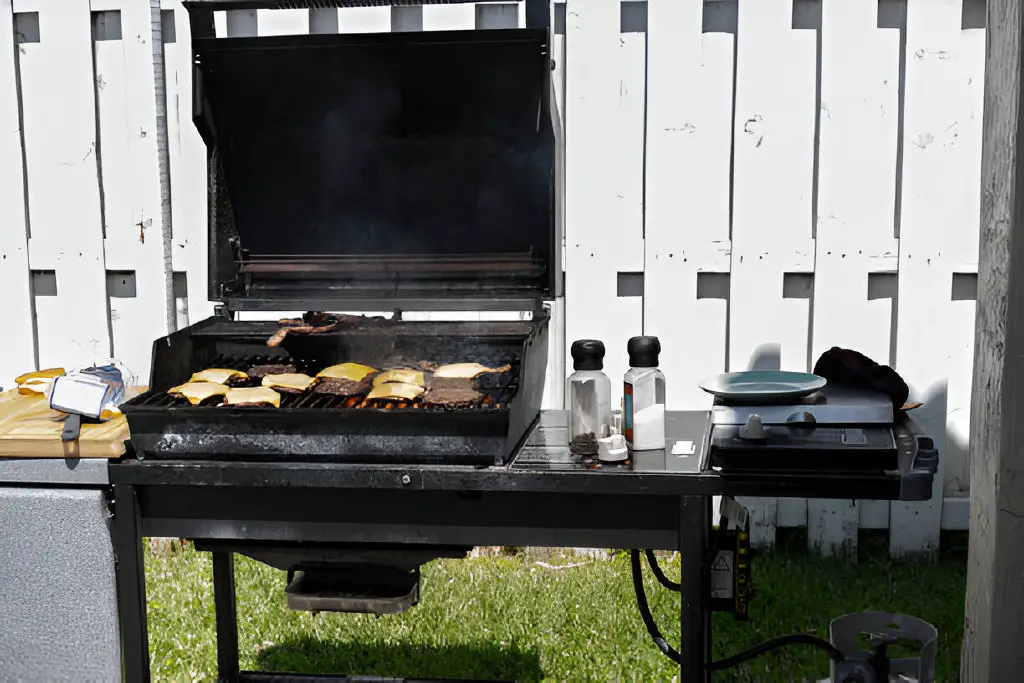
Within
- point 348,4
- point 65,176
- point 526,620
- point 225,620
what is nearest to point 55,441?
point 225,620

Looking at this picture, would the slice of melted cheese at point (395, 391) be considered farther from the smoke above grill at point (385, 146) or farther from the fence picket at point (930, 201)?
the fence picket at point (930, 201)

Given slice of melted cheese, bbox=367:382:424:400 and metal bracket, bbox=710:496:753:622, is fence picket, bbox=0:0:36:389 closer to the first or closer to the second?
slice of melted cheese, bbox=367:382:424:400

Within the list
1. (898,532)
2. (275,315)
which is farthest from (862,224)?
(275,315)

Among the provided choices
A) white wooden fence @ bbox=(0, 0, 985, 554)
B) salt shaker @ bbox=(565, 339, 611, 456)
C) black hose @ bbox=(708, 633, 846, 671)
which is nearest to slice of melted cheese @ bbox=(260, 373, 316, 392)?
salt shaker @ bbox=(565, 339, 611, 456)

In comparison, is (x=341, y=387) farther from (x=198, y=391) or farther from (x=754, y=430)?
(x=754, y=430)

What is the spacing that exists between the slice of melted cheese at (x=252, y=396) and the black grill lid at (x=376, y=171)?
0.50m

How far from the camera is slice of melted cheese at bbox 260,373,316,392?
286cm

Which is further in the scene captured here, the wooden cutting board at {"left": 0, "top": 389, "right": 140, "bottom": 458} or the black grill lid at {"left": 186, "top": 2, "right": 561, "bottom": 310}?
the black grill lid at {"left": 186, "top": 2, "right": 561, "bottom": 310}

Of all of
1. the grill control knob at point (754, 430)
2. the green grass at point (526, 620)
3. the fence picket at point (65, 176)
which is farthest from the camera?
the fence picket at point (65, 176)

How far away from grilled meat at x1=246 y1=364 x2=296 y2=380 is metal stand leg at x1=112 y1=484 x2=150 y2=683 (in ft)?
1.52

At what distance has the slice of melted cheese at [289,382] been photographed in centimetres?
286

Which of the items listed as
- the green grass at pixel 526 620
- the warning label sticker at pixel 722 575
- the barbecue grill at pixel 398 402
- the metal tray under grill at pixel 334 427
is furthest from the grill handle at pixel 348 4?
the green grass at pixel 526 620

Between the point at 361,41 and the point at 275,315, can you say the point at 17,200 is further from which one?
the point at 361,41

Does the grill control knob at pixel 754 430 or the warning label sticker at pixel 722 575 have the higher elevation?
the grill control knob at pixel 754 430
